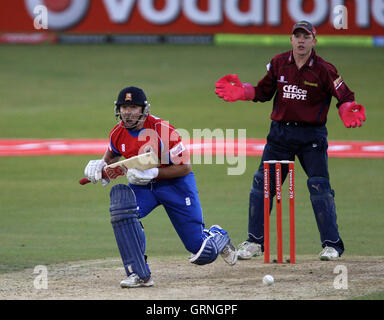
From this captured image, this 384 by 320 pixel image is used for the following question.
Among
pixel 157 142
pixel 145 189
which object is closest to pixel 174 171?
pixel 157 142

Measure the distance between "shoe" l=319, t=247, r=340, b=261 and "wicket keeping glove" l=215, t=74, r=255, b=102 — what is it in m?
1.62

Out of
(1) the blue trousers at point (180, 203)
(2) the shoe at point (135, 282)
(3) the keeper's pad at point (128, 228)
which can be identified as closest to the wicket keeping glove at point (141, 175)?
(3) the keeper's pad at point (128, 228)

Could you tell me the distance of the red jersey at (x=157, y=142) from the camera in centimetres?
752

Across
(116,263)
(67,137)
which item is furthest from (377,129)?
(116,263)

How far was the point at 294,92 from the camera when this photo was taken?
8.51m

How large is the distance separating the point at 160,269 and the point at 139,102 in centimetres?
168

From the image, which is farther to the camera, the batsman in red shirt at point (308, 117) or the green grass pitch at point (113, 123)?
the green grass pitch at point (113, 123)

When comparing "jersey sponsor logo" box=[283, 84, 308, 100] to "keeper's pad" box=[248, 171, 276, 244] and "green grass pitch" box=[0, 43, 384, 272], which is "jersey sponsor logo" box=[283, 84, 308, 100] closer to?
"keeper's pad" box=[248, 171, 276, 244]

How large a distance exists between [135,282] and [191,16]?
63.2 ft

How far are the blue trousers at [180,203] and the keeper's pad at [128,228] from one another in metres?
0.40

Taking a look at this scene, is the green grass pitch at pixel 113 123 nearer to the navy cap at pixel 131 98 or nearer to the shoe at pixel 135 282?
the shoe at pixel 135 282
